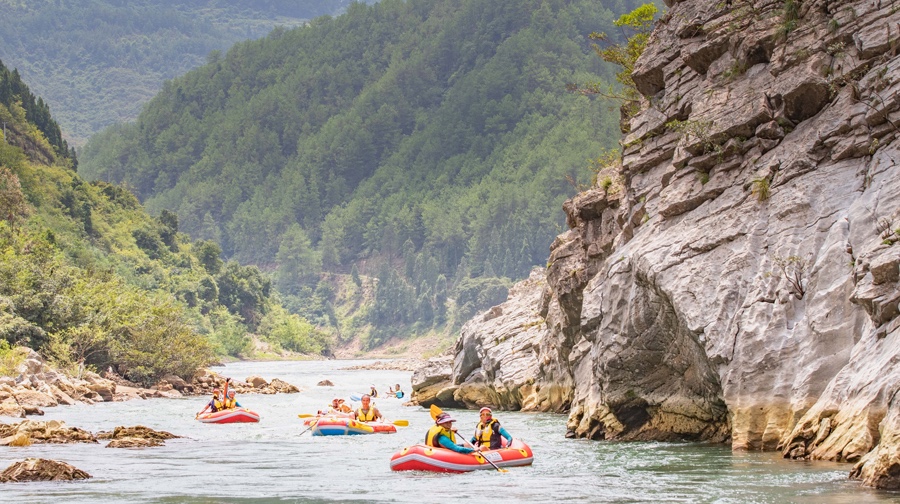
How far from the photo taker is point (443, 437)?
25719 mm

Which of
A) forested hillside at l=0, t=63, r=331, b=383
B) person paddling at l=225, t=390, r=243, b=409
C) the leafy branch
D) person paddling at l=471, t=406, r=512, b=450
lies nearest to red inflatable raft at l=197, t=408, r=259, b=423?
person paddling at l=225, t=390, r=243, b=409

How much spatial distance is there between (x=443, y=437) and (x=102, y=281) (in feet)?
185

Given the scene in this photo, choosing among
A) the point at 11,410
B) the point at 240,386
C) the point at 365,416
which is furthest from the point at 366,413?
the point at 240,386

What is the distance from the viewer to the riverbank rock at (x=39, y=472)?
2284 cm

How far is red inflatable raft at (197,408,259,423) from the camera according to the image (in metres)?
41.5

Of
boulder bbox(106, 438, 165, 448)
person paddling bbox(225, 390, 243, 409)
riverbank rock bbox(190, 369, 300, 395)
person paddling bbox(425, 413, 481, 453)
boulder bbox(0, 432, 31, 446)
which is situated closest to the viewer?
person paddling bbox(425, 413, 481, 453)

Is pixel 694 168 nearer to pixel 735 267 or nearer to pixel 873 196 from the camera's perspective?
pixel 735 267

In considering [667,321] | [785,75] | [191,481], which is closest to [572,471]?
[667,321]

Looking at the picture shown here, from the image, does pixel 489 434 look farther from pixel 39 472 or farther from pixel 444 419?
pixel 39 472

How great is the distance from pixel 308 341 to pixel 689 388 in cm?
12598

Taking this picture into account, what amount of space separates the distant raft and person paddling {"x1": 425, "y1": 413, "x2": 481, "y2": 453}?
11.2 meters

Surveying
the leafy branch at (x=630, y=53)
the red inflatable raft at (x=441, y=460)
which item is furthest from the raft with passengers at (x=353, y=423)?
the leafy branch at (x=630, y=53)

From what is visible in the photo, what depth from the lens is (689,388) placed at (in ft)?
95.0

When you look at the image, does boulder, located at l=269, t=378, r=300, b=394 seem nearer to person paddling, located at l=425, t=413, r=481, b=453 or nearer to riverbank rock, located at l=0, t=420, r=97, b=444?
riverbank rock, located at l=0, t=420, r=97, b=444
